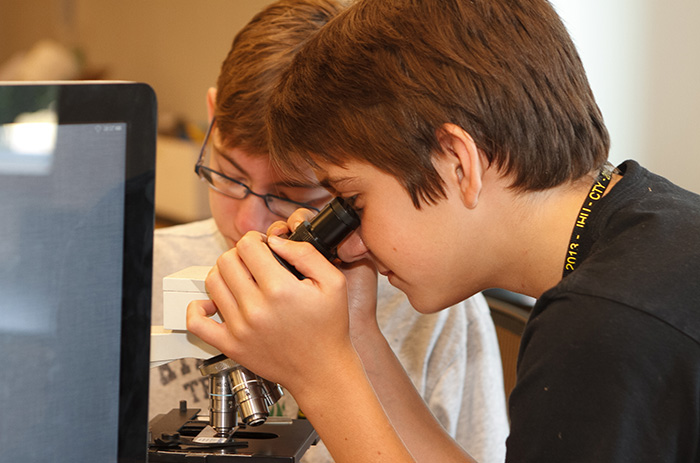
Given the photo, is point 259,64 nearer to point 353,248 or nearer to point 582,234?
point 353,248

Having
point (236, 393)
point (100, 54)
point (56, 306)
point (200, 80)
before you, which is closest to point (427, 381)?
point (236, 393)

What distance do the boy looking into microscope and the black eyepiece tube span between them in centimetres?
2

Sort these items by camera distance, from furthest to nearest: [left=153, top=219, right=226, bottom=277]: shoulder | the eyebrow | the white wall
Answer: the white wall → [left=153, top=219, right=226, bottom=277]: shoulder → the eyebrow

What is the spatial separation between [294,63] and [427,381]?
655 millimetres

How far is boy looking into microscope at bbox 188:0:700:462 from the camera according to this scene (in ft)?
2.19

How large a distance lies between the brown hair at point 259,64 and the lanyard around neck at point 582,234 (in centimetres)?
47

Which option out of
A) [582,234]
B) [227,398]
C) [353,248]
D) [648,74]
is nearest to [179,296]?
[227,398]

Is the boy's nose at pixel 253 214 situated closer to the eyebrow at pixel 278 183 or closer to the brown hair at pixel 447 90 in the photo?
the eyebrow at pixel 278 183

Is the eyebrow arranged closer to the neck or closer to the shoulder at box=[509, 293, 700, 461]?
the neck

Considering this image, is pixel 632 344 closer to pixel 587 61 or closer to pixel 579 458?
pixel 579 458

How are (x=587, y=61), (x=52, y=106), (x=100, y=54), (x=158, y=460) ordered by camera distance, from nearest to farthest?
(x=52, y=106), (x=158, y=460), (x=587, y=61), (x=100, y=54)

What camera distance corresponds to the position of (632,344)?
0.62 m

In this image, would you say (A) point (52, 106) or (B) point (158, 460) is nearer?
(A) point (52, 106)

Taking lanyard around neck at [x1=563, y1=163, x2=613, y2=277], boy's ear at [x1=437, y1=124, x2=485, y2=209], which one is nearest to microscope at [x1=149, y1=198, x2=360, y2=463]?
boy's ear at [x1=437, y1=124, x2=485, y2=209]
